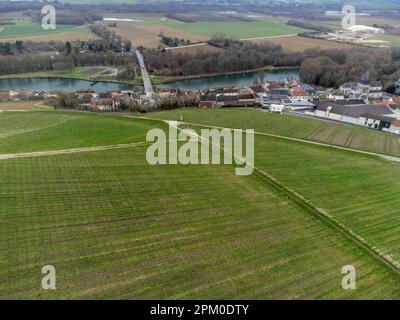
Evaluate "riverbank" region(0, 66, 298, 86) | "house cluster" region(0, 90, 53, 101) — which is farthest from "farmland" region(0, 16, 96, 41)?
"house cluster" region(0, 90, 53, 101)

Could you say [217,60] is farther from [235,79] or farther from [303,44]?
[303,44]

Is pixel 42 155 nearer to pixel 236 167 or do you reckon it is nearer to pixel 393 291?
pixel 236 167

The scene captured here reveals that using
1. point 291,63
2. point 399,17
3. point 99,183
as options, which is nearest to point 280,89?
point 291,63

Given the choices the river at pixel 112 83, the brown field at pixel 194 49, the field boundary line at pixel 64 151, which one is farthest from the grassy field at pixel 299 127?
the brown field at pixel 194 49

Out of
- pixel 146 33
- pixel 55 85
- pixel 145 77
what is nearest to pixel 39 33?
pixel 146 33

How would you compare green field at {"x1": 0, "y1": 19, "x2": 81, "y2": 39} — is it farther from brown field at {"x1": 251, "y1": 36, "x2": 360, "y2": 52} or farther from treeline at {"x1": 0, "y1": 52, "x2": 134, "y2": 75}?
brown field at {"x1": 251, "y1": 36, "x2": 360, "y2": 52}
